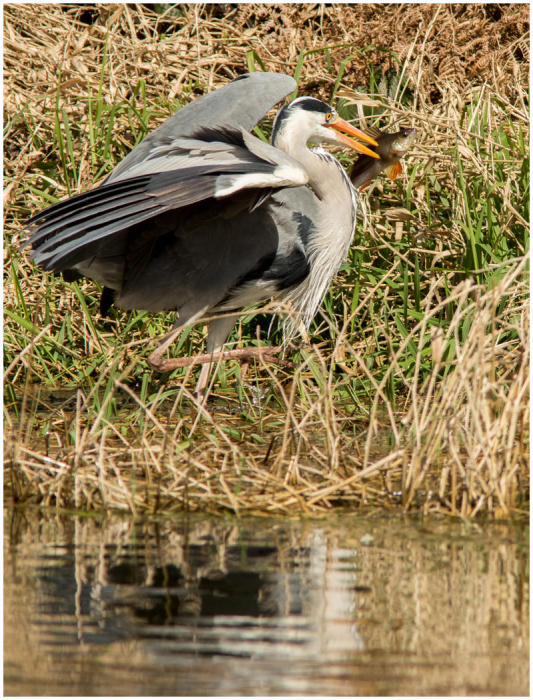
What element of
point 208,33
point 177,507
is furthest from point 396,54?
point 177,507

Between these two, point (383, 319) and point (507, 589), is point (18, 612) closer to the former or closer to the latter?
point (507, 589)

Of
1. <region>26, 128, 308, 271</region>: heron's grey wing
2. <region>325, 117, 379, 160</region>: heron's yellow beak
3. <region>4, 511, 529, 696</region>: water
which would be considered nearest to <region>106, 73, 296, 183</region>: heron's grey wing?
<region>325, 117, 379, 160</region>: heron's yellow beak

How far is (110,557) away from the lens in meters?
2.72

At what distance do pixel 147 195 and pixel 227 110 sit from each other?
113 centimetres

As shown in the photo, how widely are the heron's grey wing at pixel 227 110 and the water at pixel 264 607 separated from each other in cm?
203

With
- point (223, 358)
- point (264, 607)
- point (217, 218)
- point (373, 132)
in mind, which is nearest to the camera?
point (264, 607)

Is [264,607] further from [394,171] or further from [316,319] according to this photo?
[394,171]

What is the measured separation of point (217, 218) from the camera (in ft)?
14.2

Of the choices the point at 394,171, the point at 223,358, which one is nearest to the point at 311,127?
the point at 394,171

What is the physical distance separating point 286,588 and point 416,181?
360cm

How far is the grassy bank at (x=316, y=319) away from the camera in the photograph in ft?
10.5

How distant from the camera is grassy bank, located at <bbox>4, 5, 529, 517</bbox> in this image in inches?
126

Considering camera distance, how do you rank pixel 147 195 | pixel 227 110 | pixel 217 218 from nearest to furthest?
pixel 147 195 → pixel 217 218 → pixel 227 110

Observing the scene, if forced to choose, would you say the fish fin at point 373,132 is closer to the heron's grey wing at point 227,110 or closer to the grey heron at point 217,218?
the grey heron at point 217,218
